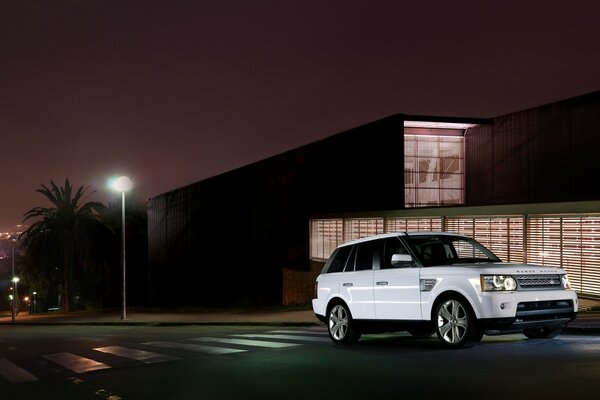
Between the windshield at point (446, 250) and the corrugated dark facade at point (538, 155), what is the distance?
18395 millimetres

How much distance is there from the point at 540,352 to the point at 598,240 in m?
10.1

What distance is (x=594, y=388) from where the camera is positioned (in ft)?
26.9

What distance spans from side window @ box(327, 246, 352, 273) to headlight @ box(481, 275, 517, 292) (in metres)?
3.50

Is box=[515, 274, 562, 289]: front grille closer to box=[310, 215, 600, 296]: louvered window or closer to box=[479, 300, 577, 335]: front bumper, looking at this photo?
box=[479, 300, 577, 335]: front bumper

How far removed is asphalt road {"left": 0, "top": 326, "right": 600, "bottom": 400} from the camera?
866 cm

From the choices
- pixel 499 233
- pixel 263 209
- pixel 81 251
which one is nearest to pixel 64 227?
pixel 81 251

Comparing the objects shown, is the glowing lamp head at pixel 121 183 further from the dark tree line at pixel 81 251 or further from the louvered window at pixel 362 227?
the dark tree line at pixel 81 251

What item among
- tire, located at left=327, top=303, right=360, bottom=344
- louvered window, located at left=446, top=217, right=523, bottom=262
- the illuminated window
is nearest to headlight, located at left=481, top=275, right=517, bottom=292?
tire, located at left=327, top=303, right=360, bottom=344

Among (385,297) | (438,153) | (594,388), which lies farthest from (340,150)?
(594,388)

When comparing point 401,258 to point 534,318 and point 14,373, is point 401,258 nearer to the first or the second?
point 534,318

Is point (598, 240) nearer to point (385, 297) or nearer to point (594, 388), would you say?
point (385, 297)

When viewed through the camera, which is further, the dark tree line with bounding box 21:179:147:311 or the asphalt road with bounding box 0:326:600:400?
the dark tree line with bounding box 21:179:147:311

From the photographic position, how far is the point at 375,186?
37688mm

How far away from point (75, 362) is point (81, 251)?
62.4m
